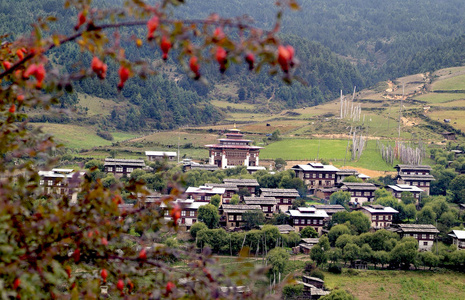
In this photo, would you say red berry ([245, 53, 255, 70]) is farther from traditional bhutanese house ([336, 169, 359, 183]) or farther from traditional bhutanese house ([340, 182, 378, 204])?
traditional bhutanese house ([336, 169, 359, 183])

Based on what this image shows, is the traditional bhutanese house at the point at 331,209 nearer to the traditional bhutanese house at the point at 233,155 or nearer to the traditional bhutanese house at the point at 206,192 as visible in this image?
the traditional bhutanese house at the point at 206,192

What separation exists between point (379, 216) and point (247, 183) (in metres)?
10.5

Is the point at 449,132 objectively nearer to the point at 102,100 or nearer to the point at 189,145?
the point at 189,145

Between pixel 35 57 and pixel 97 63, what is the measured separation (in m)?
0.61

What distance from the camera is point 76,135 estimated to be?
63.8 m

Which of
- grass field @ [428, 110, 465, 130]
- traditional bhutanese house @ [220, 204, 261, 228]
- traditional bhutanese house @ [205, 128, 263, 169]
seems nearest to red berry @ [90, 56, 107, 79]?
traditional bhutanese house @ [220, 204, 261, 228]

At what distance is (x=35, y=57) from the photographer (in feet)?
14.4

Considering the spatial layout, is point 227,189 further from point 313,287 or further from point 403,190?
point 313,287

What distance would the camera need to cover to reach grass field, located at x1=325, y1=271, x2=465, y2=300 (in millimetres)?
24984

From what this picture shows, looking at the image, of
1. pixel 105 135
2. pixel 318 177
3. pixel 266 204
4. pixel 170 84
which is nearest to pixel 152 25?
pixel 266 204

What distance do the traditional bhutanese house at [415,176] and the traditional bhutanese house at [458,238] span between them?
13.4 meters

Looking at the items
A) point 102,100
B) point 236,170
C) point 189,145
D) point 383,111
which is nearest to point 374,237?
point 236,170

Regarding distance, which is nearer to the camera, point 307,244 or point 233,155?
point 307,244

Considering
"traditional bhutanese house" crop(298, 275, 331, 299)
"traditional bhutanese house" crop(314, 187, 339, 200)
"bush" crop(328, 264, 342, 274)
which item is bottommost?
"traditional bhutanese house" crop(298, 275, 331, 299)
